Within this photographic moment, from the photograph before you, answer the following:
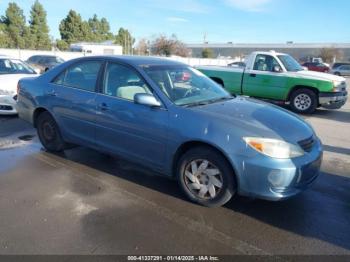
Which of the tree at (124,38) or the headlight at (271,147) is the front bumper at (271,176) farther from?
the tree at (124,38)

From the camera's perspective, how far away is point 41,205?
12.6ft

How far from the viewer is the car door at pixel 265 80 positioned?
34.2ft

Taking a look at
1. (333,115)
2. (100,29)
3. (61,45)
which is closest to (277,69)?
(333,115)

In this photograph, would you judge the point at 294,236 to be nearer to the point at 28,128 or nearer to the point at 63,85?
the point at 63,85

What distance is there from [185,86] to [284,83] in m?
6.64

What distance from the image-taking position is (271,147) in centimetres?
343

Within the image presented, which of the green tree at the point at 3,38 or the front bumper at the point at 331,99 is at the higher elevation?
the green tree at the point at 3,38

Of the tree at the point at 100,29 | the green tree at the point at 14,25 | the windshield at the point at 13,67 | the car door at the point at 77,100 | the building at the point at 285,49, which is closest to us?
Result: the car door at the point at 77,100

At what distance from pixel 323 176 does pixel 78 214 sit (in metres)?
3.43

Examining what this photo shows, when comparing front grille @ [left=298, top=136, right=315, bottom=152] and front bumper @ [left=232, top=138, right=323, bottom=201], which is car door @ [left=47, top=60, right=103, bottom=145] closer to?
front bumper @ [left=232, top=138, right=323, bottom=201]

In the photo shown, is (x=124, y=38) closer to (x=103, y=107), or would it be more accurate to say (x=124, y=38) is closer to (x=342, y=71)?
(x=342, y=71)

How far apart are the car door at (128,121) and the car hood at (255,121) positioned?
1.89 ft

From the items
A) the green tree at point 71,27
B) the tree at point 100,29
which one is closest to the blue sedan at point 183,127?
the green tree at point 71,27

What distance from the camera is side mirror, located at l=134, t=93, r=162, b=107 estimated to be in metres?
3.97
